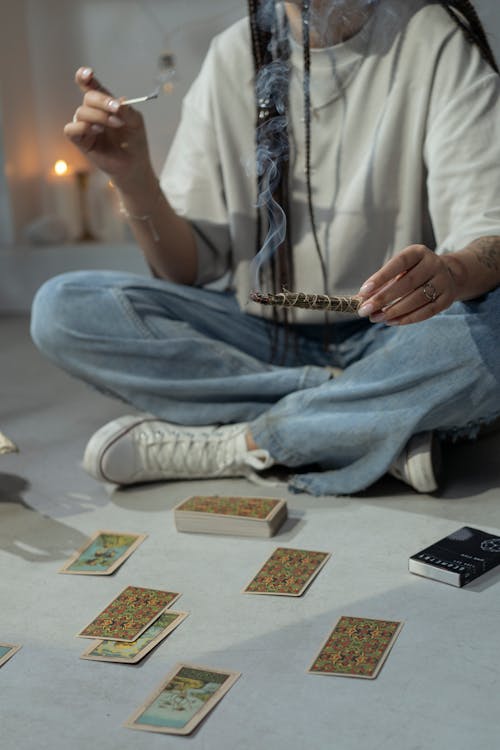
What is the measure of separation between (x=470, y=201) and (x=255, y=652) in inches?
29.8

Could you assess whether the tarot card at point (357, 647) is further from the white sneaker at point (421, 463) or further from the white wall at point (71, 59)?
the white wall at point (71, 59)

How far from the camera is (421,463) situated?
1.59m

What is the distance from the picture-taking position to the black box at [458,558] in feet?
4.29

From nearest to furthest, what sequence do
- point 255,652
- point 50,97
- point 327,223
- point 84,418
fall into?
point 255,652, point 327,223, point 84,418, point 50,97

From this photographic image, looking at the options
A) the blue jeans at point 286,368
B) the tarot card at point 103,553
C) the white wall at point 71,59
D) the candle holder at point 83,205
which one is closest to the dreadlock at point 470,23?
the blue jeans at point 286,368

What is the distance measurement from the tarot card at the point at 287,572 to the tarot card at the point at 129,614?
119 mm

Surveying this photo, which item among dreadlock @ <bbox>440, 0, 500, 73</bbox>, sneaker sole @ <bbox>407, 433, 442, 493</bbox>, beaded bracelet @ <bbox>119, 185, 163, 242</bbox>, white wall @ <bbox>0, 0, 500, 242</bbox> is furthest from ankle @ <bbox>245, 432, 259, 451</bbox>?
white wall @ <bbox>0, 0, 500, 242</bbox>

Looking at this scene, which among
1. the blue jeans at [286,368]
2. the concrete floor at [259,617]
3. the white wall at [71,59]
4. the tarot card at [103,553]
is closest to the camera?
the concrete floor at [259,617]

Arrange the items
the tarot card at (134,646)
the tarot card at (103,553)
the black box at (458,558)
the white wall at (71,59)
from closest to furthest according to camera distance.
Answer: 1. the tarot card at (134,646)
2. the black box at (458,558)
3. the tarot card at (103,553)
4. the white wall at (71,59)

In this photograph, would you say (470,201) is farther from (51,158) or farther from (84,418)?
(51,158)

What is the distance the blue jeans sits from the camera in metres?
1.56

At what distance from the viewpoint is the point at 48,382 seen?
101 inches

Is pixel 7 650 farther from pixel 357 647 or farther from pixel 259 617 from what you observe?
pixel 357 647

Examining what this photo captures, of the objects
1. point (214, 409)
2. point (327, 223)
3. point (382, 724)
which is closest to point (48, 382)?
point (214, 409)
